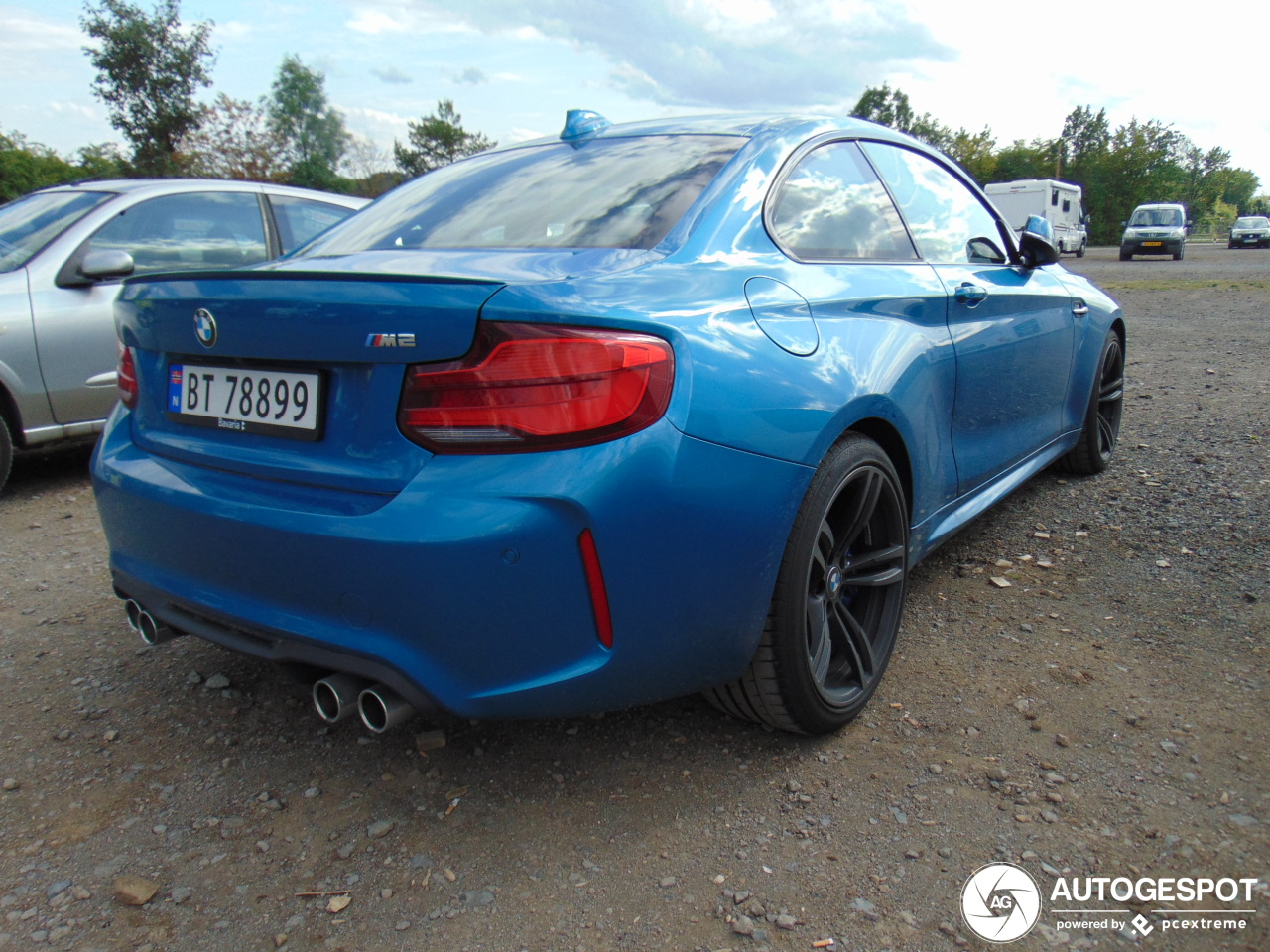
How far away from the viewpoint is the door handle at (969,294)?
9.25 feet

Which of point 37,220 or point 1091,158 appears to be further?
point 1091,158

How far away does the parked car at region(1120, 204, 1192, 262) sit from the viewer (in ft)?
103

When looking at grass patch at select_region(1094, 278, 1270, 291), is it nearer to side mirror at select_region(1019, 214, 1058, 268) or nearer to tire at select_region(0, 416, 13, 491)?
side mirror at select_region(1019, 214, 1058, 268)

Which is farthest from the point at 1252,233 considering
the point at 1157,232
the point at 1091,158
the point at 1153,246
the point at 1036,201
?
the point at 1091,158

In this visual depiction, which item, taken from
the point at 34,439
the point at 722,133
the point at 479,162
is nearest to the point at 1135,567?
the point at 722,133

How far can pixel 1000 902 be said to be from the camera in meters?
1.76

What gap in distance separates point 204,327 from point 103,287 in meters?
3.14

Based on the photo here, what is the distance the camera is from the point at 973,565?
3.50m

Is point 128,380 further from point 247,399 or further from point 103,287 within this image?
point 103,287

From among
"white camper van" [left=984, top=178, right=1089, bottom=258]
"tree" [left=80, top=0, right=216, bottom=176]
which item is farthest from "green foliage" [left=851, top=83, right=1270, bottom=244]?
"tree" [left=80, top=0, right=216, bottom=176]

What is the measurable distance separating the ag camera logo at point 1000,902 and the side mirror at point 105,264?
4.29 metres

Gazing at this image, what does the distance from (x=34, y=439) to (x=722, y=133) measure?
145 inches

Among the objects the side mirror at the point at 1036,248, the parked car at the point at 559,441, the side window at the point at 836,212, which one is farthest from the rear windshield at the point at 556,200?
the side mirror at the point at 1036,248

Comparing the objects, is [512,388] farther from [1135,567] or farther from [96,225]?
[96,225]
